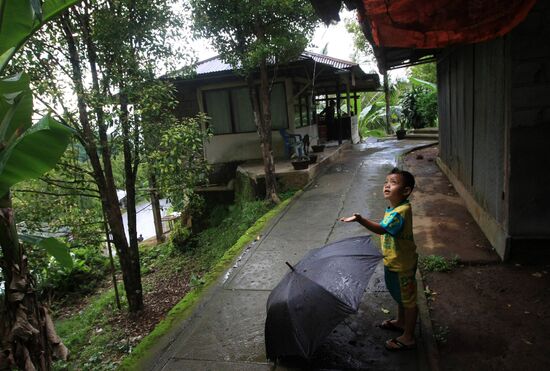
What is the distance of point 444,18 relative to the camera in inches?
122

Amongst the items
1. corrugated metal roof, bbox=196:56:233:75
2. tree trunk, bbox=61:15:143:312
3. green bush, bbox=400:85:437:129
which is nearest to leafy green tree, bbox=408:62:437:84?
green bush, bbox=400:85:437:129

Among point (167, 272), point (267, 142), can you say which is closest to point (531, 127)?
point (267, 142)

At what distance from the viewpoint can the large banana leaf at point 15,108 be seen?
2447mm

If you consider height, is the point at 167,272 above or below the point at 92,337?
below

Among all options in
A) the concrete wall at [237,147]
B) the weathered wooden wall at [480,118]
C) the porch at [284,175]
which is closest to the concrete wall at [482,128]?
the weathered wooden wall at [480,118]

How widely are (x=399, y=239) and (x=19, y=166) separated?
106 inches

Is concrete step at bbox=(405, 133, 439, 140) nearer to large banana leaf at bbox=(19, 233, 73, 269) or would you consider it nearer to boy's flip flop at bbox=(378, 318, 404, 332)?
boy's flip flop at bbox=(378, 318, 404, 332)

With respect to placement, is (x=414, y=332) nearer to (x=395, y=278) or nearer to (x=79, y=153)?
(x=395, y=278)

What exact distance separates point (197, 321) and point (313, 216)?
3.83 metres

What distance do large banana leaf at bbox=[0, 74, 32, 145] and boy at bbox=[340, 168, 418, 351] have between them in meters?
2.36

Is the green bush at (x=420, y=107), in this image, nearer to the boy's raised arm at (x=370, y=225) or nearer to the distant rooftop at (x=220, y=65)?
the distant rooftop at (x=220, y=65)

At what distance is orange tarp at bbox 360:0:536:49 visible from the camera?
2.88 metres

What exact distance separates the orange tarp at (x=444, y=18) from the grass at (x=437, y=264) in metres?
2.48

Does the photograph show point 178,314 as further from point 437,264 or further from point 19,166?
point 437,264
